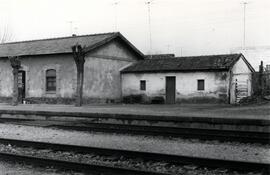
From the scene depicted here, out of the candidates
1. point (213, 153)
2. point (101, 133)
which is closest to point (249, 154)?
point (213, 153)

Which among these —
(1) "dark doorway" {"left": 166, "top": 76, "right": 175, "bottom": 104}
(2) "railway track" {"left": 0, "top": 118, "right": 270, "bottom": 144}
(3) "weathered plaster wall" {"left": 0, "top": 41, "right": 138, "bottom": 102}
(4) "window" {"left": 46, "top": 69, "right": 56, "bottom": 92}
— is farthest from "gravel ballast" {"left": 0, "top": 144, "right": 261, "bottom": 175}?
(1) "dark doorway" {"left": 166, "top": 76, "right": 175, "bottom": 104}

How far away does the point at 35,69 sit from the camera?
2827 cm

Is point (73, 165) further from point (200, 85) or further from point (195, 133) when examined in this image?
point (200, 85)

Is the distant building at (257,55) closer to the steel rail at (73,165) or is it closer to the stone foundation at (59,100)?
the stone foundation at (59,100)

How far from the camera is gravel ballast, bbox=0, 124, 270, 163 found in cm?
847

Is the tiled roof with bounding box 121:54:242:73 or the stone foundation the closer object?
the tiled roof with bounding box 121:54:242:73

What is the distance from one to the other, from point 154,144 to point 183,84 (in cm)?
1741

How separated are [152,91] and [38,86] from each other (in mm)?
8575

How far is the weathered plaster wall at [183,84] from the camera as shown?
25.5 m

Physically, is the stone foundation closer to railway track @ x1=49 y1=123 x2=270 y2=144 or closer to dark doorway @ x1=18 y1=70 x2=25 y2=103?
dark doorway @ x1=18 y1=70 x2=25 y2=103

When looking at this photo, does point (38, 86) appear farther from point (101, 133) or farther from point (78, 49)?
point (101, 133)

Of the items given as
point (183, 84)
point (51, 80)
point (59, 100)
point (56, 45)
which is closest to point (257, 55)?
point (183, 84)

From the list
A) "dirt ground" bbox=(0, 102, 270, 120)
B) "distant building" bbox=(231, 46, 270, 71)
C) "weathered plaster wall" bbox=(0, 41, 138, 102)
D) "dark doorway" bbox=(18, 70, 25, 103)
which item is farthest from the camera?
"distant building" bbox=(231, 46, 270, 71)

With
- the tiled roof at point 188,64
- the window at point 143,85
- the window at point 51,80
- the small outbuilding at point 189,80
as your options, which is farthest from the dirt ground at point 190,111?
the window at point 143,85
